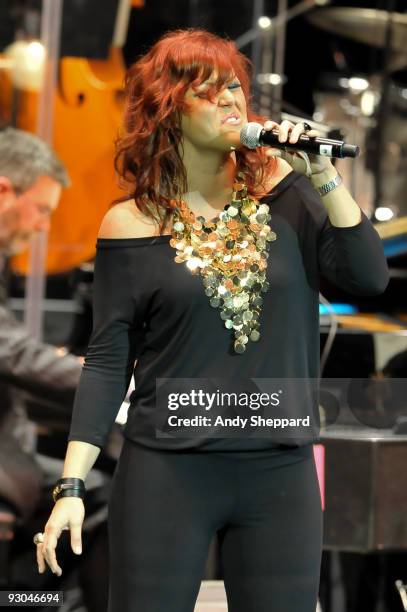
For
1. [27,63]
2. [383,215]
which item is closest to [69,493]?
[383,215]

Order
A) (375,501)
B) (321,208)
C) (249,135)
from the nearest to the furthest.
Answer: (249,135), (321,208), (375,501)

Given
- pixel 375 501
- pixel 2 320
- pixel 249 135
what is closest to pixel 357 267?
pixel 249 135

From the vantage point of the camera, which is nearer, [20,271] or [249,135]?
[249,135]

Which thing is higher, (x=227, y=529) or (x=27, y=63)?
(x=27, y=63)

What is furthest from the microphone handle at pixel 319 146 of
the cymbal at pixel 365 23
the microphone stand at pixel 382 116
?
the cymbal at pixel 365 23

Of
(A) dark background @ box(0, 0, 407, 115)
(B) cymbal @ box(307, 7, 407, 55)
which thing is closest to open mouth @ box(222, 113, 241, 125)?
(A) dark background @ box(0, 0, 407, 115)

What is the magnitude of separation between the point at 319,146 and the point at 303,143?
0.02m

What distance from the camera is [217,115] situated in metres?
1.59

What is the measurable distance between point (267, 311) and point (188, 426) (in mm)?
213

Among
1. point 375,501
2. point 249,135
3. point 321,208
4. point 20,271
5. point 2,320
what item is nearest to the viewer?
point 249,135

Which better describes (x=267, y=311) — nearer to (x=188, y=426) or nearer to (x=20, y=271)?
(x=188, y=426)

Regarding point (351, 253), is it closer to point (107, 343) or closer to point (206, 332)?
point (206, 332)

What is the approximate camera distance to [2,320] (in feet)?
9.92

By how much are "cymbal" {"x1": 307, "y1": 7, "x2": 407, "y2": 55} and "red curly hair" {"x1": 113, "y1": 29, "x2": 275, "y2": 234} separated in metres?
2.82
